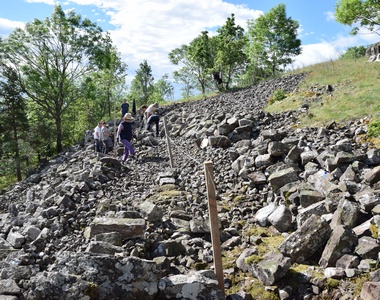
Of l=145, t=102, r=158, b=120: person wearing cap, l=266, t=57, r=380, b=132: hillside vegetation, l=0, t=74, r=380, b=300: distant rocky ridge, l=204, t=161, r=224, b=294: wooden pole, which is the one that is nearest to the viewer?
l=0, t=74, r=380, b=300: distant rocky ridge

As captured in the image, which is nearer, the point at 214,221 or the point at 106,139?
the point at 214,221

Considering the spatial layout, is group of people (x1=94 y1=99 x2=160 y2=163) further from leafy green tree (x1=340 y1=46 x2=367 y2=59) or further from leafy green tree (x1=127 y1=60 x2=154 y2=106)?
leafy green tree (x1=127 y1=60 x2=154 y2=106)

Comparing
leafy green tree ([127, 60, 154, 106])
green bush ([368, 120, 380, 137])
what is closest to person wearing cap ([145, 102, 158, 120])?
green bush ([368, 120, 380, 137])

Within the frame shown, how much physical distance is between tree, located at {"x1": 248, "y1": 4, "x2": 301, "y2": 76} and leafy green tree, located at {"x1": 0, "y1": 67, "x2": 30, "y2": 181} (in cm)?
3600

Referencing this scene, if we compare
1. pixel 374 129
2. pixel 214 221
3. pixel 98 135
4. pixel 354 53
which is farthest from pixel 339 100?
pixel 354 53

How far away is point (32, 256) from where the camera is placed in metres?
5.93

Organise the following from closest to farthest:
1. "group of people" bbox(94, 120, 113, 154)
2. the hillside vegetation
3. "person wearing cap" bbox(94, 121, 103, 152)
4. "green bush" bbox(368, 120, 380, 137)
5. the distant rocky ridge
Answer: the distant rocky ridge
"green bush" bbox(368, 120, 380, 137)
the hillside vegetation
"group of people" bbox(94, 120, 113, 154)
"person wearing cap" bbox(94, 121, 103, 152)

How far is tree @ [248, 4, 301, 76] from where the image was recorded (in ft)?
167

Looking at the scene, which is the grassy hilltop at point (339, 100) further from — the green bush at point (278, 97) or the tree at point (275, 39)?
the tree at point (275, 39)

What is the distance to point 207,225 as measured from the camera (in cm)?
704

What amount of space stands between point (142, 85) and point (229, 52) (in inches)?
1223

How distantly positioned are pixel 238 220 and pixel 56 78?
102ft

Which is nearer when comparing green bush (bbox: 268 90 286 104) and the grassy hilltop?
the grassy hilltop

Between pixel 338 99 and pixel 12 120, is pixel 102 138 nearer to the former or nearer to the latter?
pixel 338 99
